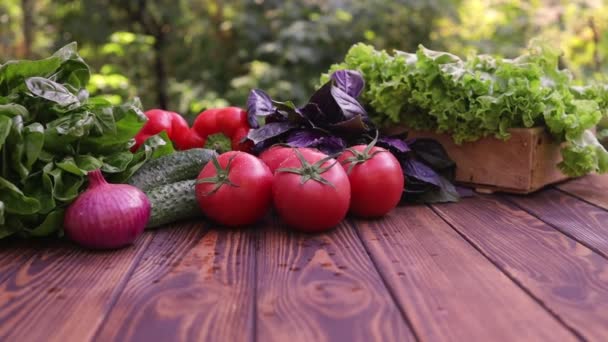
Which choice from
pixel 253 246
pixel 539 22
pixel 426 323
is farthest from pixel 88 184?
pixel 539 22

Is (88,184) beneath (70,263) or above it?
above

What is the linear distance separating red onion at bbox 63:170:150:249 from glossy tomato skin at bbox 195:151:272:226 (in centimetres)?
20

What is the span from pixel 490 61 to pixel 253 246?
1.11 metres

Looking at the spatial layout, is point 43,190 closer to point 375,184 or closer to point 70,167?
point 70,167

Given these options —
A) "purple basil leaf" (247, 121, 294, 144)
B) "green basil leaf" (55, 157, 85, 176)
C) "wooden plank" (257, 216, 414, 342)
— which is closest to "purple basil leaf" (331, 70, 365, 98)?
"purple basil leaf" (247, 121, 294, 144)

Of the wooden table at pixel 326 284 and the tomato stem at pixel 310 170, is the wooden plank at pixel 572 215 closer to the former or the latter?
the wooden table at pixel 326 284

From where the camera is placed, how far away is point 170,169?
169 centimetres

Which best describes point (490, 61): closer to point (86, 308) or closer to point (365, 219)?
point (365, 219)

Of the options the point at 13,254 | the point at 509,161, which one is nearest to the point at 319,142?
the point at 509,161

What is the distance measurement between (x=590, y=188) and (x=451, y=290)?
4.09 ft

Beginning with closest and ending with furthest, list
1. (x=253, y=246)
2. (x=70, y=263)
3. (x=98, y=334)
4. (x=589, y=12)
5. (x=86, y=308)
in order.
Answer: (x=98, y=334)
(x=86, y=308)
(x=70, y=263)
(x=253, y=246)
(x=589, y=12)

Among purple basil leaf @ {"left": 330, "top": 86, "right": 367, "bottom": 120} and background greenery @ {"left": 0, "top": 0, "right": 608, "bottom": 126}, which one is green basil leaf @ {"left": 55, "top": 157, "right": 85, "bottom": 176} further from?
background greenery @ {"left": 0, "top": 0, "right": 608, "bottom": 126}

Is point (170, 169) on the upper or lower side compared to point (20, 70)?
lower

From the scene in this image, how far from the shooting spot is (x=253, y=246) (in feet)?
4.62
